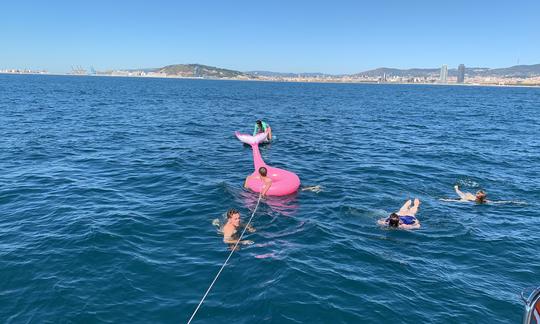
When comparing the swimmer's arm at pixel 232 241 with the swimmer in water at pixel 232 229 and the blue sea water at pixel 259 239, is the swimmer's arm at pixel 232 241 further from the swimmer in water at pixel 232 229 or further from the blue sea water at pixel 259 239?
the blue sea water at pixel 259 239

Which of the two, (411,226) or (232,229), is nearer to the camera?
(232,229)

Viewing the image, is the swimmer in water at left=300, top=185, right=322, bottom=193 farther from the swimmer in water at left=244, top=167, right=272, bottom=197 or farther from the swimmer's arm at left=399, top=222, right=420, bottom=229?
the swimmer's arm at left=399, top=222, right=420, bottom=229

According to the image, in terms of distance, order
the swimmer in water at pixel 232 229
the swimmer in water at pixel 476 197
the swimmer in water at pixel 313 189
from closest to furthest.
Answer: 1. the swimmer in water at pixel 232 229
2. the swimmer in water at pixel 476 197
3. the swimmer in water at pixel 313 189

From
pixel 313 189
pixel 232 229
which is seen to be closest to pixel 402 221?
pixel 313 189

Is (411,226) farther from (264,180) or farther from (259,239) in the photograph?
(264,180)

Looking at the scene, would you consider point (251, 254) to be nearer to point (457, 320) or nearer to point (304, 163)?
point (457, 320)

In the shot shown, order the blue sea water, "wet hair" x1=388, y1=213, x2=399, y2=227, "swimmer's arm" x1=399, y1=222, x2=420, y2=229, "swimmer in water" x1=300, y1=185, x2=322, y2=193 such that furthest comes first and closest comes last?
"swimmer in water" x1=300, y1=185, x2=322, y2=193, "swimmer's arm" x1=399, y1=222, x2=420, y2=229, "wet hair" x1=388, y1=213, x2=399, y2=227, the blue sea water

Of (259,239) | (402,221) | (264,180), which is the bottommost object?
(259,239)

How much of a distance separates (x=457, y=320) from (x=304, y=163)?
14644 millimetres

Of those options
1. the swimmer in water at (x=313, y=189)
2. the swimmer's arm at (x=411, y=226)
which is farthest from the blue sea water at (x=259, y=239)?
the swimmer in water at (x=313, y=189)

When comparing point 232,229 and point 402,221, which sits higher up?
point 232,229

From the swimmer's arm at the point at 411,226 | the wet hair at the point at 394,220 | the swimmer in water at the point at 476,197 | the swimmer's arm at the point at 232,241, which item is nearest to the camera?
the swimmer's arm at the point at 232,241

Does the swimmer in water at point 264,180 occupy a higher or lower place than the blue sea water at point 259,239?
higher

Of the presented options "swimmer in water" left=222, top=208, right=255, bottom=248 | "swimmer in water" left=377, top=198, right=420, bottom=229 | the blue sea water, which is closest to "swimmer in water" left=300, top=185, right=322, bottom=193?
the blue sea water
